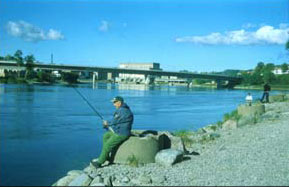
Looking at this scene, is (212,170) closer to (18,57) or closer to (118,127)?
(118,127)

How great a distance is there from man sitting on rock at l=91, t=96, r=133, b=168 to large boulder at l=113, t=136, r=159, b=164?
0.20 metres

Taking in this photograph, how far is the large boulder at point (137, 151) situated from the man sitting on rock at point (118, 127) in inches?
7.9

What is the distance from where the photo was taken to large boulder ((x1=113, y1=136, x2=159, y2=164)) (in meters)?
10.7

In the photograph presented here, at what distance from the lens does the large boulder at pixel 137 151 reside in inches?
422

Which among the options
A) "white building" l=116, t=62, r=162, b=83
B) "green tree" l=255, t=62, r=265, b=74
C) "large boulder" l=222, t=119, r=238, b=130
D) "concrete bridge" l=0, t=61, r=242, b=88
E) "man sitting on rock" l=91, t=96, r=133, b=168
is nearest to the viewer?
"man sitting on rock" l=91, t=96, r=133, b=168

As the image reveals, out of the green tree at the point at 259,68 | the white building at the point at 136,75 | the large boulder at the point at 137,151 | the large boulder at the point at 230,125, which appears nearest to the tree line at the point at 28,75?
the white building at the point at 136,75

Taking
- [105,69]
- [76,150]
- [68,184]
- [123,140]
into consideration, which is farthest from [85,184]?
[105,69]

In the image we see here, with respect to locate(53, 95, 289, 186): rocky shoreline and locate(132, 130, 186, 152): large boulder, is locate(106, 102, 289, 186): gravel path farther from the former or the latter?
locate(132, 130, 186, 152): large boulder

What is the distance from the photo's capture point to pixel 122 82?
156500 millimetres

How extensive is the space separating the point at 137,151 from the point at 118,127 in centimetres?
81

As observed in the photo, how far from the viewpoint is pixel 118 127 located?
10.5 meters

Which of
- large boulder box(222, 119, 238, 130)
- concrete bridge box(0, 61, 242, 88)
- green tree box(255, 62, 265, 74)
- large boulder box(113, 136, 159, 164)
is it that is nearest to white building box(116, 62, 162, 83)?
concrete bridge box(0, 61, 242, 88)

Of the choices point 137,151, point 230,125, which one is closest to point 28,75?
point 230,125

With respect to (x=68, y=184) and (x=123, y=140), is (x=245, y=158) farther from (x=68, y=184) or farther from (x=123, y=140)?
(x=68, y=184)
